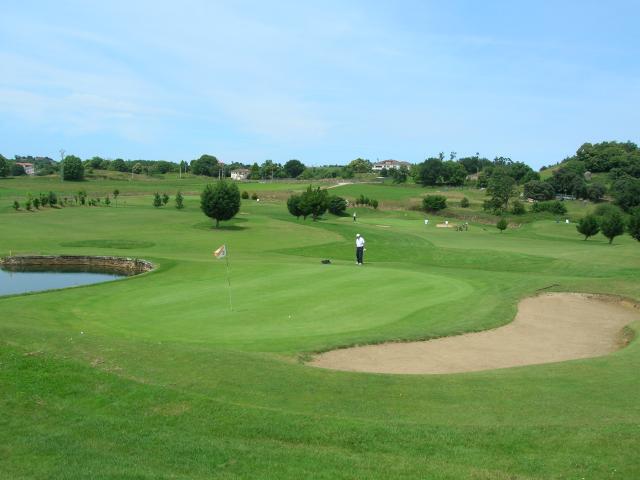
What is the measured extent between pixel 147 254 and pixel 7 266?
909 centimetres

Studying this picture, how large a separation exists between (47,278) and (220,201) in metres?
24.6

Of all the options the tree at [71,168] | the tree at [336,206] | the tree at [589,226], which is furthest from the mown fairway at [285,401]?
the tree at [71,168]

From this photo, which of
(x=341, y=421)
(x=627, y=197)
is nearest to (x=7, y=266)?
(x=341, y=421)

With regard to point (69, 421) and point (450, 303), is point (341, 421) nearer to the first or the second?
point (69, 421)

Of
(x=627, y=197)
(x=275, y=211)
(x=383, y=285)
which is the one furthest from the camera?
(x=627, y=197)

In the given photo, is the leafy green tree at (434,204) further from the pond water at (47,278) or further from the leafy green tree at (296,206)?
the pond water at (47,278)

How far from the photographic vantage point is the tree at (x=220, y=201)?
60531 millimetres

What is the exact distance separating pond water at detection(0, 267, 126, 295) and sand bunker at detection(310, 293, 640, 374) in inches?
913

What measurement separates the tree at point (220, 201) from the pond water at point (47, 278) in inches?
791

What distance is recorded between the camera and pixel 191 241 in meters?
52.8

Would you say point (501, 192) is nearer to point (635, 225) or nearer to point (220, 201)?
point (635, 225)

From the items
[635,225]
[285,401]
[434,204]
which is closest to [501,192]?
[434,204]

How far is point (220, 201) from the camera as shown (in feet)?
198

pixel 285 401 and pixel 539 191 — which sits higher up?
pixel 539 191
